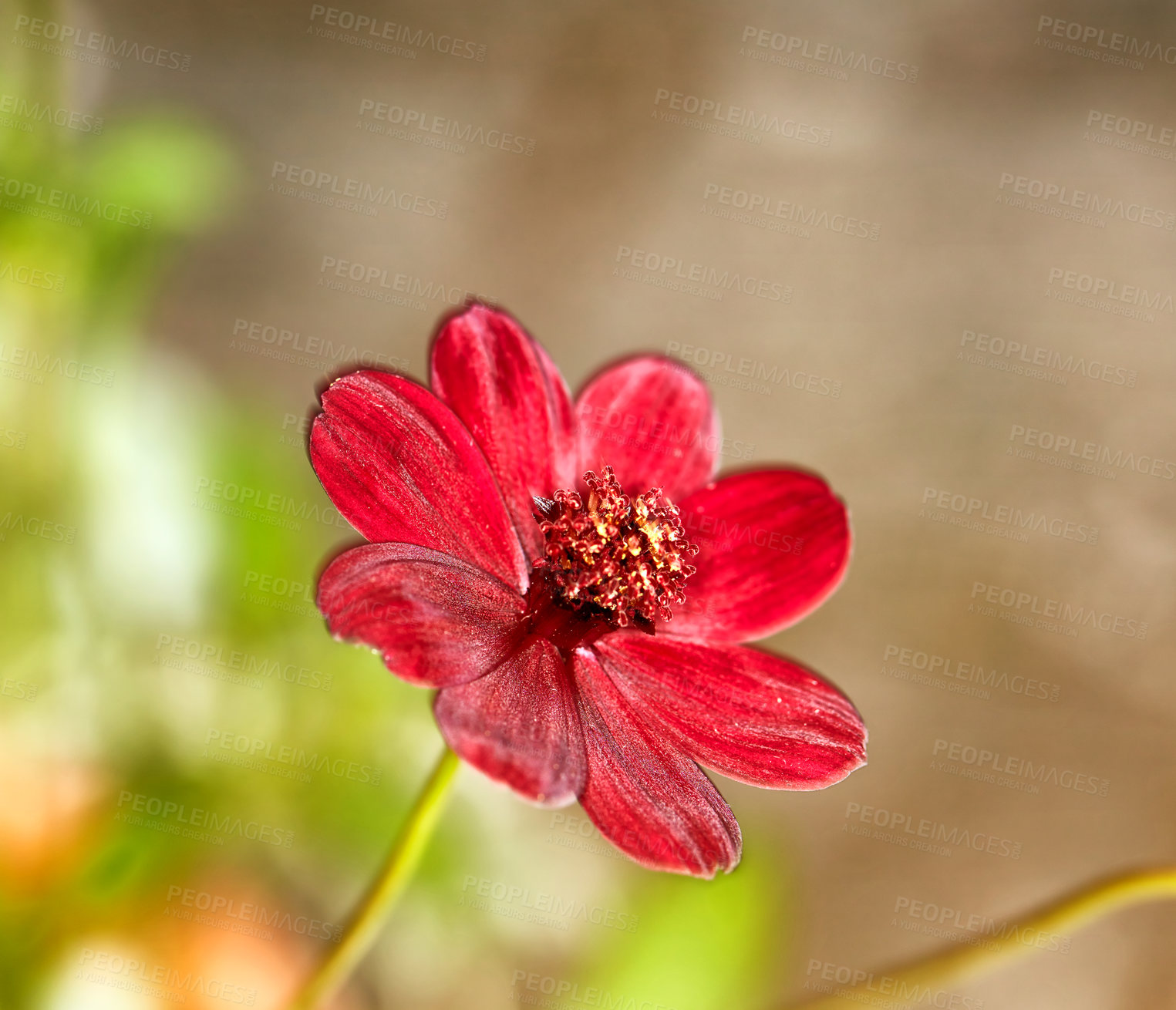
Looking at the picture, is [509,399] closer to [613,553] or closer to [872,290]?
[613,553]

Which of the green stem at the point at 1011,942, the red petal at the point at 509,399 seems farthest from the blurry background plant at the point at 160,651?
the red petal at the point at 509,399

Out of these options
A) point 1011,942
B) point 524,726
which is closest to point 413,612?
point 524,726

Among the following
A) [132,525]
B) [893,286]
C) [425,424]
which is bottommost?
[132,525]

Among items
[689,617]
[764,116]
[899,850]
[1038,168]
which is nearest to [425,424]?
[689,617]

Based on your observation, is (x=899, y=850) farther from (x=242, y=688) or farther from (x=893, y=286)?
(x=242, y=688)

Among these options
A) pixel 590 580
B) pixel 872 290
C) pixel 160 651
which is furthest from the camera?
pixel 872 290
